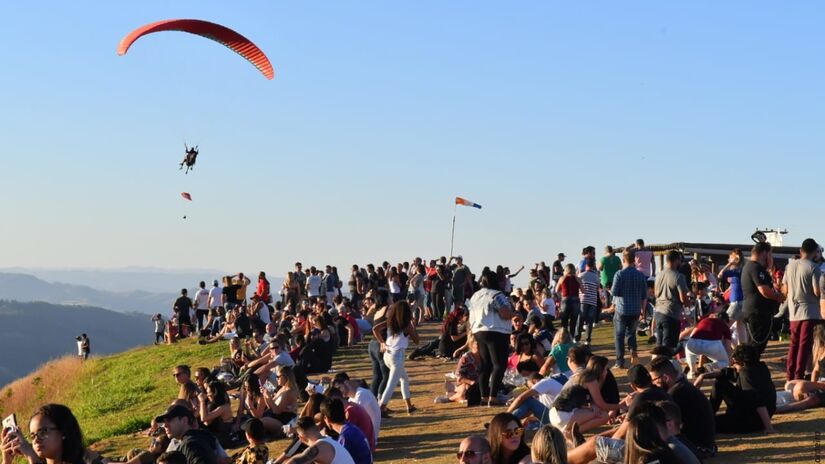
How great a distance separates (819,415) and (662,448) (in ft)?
16.9

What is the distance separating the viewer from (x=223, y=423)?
44.3 ft

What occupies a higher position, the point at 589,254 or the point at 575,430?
the point at 589,254

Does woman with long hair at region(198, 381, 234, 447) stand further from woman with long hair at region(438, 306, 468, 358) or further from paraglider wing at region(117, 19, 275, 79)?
paraglider wing at region(117, 19, 275, 79)

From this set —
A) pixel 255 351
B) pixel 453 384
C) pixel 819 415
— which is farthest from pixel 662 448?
pixel 255 351

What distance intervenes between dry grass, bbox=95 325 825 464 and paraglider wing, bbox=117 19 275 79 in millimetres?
10349

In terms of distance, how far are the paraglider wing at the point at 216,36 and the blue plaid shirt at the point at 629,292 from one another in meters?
13.2

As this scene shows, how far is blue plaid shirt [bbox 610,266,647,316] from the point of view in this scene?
15.4 meters

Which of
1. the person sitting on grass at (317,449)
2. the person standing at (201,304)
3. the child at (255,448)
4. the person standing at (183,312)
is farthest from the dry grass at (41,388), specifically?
the person sitting on grass at (317,449)

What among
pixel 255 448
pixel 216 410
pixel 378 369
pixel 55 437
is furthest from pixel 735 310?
pixel 55 437

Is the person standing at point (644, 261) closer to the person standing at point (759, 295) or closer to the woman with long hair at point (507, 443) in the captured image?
the person standing at point (759, 295)

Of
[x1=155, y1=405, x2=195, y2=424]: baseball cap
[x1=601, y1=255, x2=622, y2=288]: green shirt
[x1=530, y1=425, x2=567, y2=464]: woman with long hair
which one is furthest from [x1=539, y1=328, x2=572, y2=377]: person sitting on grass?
[x1=530, y1=425, x2=567, y2=464]: woman with long hair

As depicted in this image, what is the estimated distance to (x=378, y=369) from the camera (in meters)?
15.0

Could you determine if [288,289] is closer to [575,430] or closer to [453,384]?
[453,384]

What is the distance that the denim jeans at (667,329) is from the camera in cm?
1487
